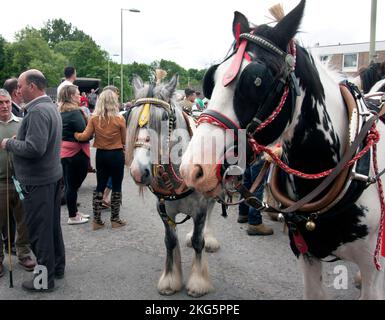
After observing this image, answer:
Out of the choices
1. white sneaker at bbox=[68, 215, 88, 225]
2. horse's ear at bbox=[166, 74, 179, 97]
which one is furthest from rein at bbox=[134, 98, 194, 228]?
white sneaker at bbox=[68, 215, 88, 225]

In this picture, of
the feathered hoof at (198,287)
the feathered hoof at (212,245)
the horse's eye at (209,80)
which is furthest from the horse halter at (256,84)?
the feathered hoof at (212,245)

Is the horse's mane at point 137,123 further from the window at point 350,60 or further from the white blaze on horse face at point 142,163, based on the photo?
the window at point 350,60

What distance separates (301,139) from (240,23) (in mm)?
659

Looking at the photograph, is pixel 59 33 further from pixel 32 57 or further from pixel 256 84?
pixel 256 84

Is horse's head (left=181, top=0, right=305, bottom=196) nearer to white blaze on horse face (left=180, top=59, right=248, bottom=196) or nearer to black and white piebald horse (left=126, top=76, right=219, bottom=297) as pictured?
white blaze on horse face (left=180, top=59, right=248, bottom=196)

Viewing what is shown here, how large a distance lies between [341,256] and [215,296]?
6.09 ft

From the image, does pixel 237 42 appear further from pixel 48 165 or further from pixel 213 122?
pixel 48 165

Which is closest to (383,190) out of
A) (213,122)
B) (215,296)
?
(213,122)

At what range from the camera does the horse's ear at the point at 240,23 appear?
177 centimetres

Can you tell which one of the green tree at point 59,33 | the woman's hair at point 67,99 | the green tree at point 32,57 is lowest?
the woman's hair at point 67,99

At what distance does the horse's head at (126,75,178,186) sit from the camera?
123 inches

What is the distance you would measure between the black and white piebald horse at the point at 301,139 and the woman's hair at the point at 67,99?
4482 millimetres

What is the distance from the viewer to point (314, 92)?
5.88ft

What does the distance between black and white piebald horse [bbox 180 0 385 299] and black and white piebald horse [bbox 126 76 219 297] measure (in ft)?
4.45
